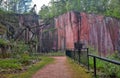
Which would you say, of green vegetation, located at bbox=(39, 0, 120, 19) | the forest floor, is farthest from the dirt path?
green vegetation, located at bbox=(39, 0, 120, 19)

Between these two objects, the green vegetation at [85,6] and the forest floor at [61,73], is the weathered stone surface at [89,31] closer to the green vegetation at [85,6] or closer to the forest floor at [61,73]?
the green vegetation at [85,6]

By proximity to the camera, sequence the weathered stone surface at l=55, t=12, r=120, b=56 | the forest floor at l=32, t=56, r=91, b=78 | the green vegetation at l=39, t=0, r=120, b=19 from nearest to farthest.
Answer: the forest floor at l=32, t=56, r=91, b=78 → the weathered stone surface at l=55, t=12, r=120, b=56 → the green vegetation at l=39, t=0, r=120, b=19

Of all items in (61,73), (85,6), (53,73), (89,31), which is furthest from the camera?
(85,6)

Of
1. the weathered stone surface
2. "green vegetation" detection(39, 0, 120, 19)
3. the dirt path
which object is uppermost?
"green vegetation" detection(39, 0, 120, 19)

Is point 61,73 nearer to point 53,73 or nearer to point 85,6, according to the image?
point 53,73

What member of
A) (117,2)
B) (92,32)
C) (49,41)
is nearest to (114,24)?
(92,32)

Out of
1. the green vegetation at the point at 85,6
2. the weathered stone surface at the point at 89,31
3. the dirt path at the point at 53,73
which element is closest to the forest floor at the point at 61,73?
the dirt path at the point at 53,73

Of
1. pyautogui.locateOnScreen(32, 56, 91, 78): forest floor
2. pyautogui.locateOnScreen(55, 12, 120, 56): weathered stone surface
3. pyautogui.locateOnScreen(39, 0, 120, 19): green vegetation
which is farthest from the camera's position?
pyautogui.locateOnScreen(39, 0, 120, 19): green vegetation

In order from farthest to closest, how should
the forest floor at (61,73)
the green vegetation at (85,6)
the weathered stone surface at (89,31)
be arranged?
the green vegetation at (85,6) < the weathered stone surface at (89,31) < the forest floor at (61,73)

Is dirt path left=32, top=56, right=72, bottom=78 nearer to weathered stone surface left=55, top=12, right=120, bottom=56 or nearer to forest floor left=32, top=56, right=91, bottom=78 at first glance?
forest floor left=32, top=56, right=91, bottom=78

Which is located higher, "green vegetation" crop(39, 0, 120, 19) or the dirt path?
"green vegetation" crop(39, 0, 120, 19)

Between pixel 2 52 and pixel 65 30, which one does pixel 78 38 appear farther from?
pixel 2 52

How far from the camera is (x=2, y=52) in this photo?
50.5ft

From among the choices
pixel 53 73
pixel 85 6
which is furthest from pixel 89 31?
pixel 85 6
